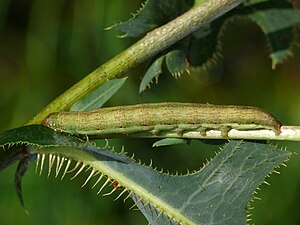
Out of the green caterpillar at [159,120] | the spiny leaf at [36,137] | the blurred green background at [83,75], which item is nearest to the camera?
the spiny leaf at [36,137]

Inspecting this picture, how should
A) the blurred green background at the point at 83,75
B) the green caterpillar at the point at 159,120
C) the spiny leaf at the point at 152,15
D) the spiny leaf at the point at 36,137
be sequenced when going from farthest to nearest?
1. the blurred green background at the point at 83,75
2. the spiny leaf at the point at 152,15
3. the green caterpillar at the point at 159,120
4. the spiny leaf at the point at 36,137

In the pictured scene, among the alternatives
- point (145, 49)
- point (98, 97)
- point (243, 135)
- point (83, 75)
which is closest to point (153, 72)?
point (145, 49)

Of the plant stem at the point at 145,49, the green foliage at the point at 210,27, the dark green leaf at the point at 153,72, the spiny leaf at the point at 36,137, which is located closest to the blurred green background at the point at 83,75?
the green foliage at the point at 210,27

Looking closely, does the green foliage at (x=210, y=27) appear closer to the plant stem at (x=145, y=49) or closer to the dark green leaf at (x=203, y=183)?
the plant stem at (x=145, y=49)

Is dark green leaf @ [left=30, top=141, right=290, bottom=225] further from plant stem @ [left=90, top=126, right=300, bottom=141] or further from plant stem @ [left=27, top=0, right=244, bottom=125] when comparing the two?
plant stem @ [left=27, top=0, right=244, bottom=125]

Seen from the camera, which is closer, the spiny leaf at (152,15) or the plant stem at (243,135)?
the plant stem at (243,135)

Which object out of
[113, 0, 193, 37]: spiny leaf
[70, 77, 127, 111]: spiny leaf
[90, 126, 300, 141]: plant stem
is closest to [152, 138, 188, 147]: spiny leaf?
[90, 126, 300, 141]: plant stem

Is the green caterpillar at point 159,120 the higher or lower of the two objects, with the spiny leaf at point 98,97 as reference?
lower
